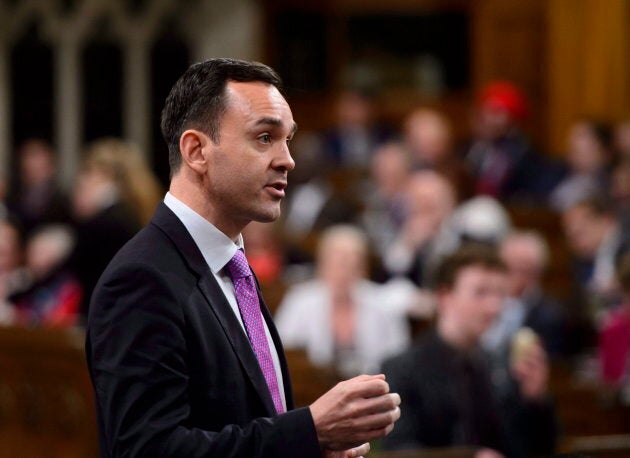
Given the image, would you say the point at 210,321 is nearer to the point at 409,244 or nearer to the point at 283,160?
the point at 283,160

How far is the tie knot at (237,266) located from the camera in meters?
2.08

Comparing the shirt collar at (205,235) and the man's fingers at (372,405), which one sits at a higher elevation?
the shirt collar at (205,235)

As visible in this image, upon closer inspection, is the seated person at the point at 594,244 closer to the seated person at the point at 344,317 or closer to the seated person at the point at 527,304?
the seated person at the point at 527,304

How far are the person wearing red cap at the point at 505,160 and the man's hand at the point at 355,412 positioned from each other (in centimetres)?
750

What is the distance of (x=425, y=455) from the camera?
332cm

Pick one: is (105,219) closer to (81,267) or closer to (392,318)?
(81,267)

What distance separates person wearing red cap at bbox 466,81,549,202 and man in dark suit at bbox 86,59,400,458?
731 cm

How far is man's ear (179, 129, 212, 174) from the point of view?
202 cm

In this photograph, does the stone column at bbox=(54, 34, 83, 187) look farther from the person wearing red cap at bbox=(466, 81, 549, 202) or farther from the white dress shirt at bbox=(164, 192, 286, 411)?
the white dress shirt at bbox=(164, 192, 286, 411)

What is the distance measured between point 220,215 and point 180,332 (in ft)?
0.84

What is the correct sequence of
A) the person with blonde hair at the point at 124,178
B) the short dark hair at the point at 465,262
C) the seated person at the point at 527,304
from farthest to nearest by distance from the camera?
the seated person at the point at 527,304
the person with blonde hair at the point at 124,178
the short dark hair at the point at 465,262

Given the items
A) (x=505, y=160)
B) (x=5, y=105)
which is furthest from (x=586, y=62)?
(x=5, y=105)

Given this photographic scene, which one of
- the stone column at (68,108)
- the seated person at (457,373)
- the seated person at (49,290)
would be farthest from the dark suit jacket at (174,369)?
the stone column at (68,108)

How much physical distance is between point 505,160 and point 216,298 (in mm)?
7707
